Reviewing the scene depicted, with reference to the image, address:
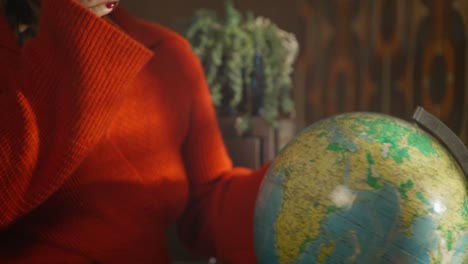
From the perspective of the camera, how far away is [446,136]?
2.22ft

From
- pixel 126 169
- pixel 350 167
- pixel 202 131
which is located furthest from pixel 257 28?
pixel 350 167

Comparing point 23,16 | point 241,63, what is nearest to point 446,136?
point 23,16

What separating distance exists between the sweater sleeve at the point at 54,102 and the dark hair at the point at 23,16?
14 centimetres

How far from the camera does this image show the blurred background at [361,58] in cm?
163

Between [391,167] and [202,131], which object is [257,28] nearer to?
[202,131]

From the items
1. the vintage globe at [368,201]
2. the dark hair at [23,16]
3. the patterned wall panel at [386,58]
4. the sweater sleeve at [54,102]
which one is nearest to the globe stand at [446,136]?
the vintage globe at [368,201]

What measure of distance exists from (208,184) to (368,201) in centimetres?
45

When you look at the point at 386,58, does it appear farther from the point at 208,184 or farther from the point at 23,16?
the point at 23,16

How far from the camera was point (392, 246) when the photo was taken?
0.58m

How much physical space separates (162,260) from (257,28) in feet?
2.86

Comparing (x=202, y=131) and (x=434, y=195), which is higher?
(x=434, y=195)

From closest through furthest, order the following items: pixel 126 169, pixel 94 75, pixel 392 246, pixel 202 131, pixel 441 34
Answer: pixel 392 246, pixel 94 75, pixel 126 169, pixel 202 131, pixel 441 34

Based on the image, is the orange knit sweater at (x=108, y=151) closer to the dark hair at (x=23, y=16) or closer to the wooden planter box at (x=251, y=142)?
the dark hair at (x=23, y=16)

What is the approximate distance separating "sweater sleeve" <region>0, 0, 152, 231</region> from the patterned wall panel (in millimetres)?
1319
